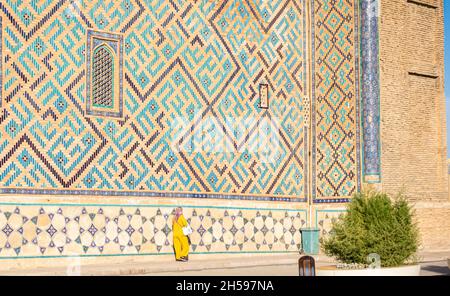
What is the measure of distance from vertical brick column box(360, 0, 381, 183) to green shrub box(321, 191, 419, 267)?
741cm

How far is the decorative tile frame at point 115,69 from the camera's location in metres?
14.3

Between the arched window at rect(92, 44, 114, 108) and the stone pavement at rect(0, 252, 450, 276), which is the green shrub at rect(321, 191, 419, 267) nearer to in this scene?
the stone pavement at rect(0, 252, 450, 276)

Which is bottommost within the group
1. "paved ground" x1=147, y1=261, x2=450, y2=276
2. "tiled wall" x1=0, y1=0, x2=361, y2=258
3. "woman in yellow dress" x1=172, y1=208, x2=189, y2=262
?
"paved ground" x1=147, y1=261, x2=450, y2=276

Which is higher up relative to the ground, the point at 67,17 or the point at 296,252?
the point at 67,17

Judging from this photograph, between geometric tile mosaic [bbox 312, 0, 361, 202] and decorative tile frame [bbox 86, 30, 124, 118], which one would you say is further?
geometric tile mosaic [bbox 312, 0, 361, 202]

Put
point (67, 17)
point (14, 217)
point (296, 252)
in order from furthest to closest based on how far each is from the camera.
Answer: point (296, 252)
point (67, 17)
point (14, 217)

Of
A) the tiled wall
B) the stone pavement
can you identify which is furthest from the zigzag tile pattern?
the stone pavement

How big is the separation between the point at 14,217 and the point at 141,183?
247 cm

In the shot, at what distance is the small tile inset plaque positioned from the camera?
16.6 m

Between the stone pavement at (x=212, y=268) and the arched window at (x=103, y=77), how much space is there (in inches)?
112
